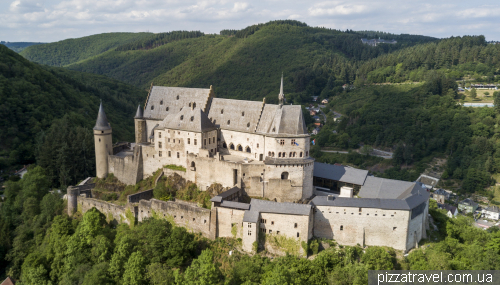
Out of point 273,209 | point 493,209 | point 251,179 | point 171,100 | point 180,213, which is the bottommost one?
point 493,209

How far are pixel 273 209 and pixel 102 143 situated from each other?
32.1 meters

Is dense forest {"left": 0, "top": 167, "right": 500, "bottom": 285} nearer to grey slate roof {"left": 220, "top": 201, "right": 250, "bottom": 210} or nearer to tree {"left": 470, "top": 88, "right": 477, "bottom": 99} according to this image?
grey slate roof {"left": 220, "top": 201, "right": 250, "bottom": 210}

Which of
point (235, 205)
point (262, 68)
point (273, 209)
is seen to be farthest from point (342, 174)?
point (262, 68)

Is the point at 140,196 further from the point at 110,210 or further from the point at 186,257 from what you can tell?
the point at 186,257

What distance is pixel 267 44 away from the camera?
185 metres

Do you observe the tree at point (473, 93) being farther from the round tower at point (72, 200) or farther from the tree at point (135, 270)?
the round tower at point (72, 200)

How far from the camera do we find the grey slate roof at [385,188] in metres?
52.2

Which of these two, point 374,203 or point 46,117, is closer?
point 374,203

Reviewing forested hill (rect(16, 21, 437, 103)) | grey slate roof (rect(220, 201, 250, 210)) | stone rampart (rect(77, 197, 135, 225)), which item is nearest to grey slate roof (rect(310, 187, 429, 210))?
grey slate roof (rect(220, 201, 250, 210))

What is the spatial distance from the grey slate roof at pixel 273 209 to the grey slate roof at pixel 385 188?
12428 millimetres

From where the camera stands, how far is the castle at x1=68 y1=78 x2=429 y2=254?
151 feet

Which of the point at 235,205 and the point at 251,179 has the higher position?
the point at 251,179

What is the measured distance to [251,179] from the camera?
2063 inches

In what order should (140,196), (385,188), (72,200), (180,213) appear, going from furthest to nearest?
(72,200) < (140,196) < (385,188) < (180,213)
